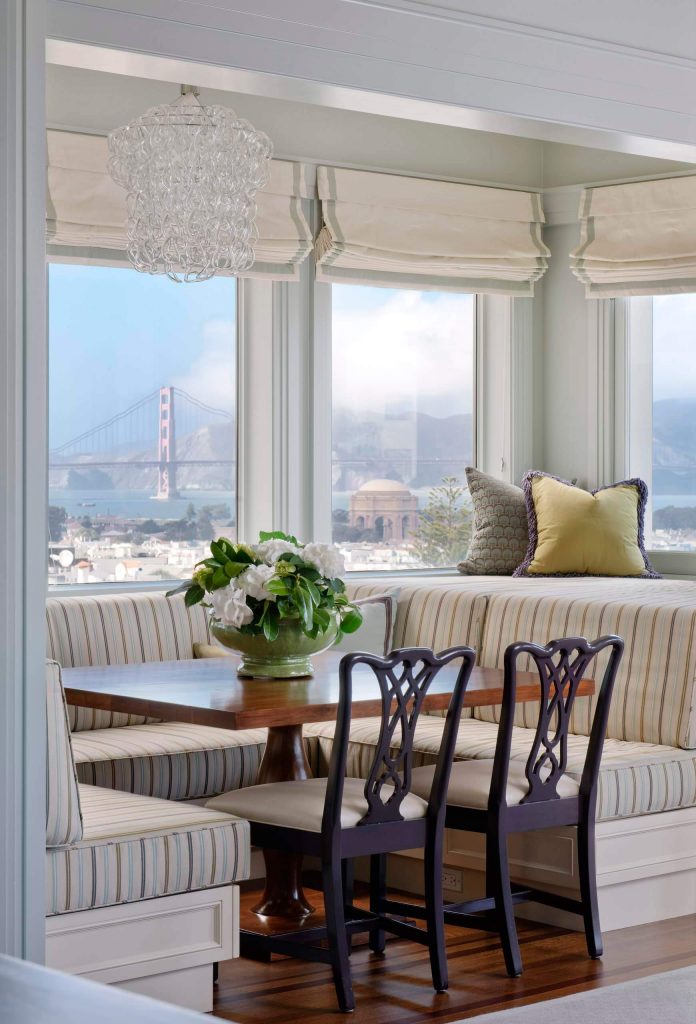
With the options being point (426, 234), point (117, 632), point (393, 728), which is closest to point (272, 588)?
point (393, 728)

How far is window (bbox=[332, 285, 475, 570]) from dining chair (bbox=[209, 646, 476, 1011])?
7.79 ft

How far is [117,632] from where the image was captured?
4.73 metres

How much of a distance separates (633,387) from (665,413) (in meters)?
0.19

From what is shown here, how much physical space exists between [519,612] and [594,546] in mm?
829

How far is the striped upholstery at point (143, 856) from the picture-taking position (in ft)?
9.69

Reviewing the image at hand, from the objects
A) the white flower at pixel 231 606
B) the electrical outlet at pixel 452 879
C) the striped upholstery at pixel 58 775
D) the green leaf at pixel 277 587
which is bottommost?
the electrical outlet at pixel 452 879

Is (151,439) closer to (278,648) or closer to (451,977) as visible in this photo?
(278,648)

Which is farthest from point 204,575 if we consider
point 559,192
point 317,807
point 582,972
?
point 559,192

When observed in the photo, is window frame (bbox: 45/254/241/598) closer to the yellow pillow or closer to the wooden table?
the wooden table

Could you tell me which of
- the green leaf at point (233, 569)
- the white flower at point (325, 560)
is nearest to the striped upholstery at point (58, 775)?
the green leaf at point (233, 569)

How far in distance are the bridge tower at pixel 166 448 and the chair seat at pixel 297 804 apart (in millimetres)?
2096

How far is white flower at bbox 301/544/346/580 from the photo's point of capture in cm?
376

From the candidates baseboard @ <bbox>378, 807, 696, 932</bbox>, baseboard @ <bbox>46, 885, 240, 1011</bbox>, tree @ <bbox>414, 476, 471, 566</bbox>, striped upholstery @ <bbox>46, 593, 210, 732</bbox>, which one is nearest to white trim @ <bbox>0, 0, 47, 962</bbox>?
baseboard @ <bbox>46, 885, 240, 1011</bbox>

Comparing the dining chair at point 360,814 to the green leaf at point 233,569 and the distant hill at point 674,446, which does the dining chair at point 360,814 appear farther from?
the distant hill at point 674,446
